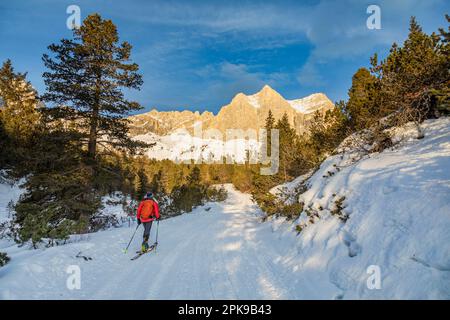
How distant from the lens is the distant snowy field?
469 centimetres

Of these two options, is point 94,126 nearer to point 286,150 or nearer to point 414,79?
point 414,79

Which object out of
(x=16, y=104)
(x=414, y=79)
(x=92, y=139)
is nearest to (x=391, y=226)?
(x=414, y=79)

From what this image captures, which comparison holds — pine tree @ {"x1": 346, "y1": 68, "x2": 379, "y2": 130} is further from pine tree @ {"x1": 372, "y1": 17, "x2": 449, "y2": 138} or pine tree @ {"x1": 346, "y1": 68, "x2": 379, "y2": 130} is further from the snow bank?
the snow bank

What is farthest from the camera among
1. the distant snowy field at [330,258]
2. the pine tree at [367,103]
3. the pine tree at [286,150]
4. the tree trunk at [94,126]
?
the pine tree at [286,150]

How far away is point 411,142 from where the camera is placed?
947 centimetres

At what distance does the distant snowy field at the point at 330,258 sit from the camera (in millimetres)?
4688

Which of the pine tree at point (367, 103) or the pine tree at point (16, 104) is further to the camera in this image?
the pine tree at point (16, 104)

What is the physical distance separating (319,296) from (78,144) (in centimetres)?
1445

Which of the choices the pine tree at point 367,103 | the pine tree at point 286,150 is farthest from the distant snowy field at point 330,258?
the pine tree at point 286,150

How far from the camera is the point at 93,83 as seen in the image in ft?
47.1

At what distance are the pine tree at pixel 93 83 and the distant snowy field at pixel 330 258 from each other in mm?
7615

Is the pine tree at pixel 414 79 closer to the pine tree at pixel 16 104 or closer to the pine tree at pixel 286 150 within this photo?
the pine tree at pixel 286 150

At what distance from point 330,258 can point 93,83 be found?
1480cm

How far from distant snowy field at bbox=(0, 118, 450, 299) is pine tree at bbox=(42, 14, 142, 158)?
25.0 ft
